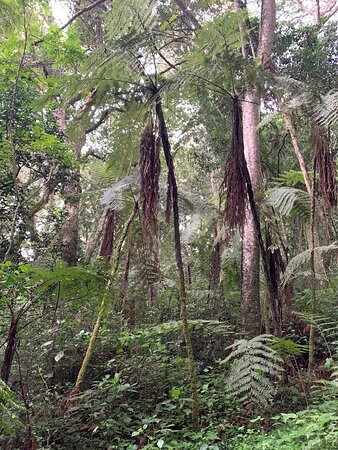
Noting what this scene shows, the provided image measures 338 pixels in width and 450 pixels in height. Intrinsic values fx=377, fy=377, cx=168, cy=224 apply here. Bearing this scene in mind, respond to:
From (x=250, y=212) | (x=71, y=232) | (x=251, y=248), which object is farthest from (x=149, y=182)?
(x=71, y=232)

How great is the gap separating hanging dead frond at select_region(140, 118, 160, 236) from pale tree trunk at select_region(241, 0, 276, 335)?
5.41 ft

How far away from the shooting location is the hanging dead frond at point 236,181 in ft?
10.4

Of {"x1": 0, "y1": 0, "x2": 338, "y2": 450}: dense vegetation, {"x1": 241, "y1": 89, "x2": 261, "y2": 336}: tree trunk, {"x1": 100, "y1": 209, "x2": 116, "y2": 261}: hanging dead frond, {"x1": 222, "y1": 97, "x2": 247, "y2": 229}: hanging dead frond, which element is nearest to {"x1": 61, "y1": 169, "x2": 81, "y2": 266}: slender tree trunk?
{"x1": 0, "y1": 0, "x2": 338, "y2": 450}: dense vegetation

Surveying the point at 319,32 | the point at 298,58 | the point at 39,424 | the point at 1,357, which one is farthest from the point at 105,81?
the point at 319,32

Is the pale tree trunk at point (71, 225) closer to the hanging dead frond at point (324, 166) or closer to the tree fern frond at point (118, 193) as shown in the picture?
the tree fern frond at point (118, 193)

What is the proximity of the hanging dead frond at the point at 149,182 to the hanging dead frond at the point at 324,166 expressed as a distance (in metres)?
1.64

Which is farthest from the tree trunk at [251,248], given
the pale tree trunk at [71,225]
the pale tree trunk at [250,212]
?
the pale tree trunk at [71,225]

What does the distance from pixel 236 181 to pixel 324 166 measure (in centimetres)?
104

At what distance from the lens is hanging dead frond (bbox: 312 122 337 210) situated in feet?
11.8

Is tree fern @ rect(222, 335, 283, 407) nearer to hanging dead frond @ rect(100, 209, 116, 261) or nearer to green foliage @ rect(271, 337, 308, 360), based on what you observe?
green foliage @ rect(271, 337, 308, 360)

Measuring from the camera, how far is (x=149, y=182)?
9.98 feet

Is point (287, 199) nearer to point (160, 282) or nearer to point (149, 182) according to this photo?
point (160, 282)

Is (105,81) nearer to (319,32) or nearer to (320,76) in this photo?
(320,76)

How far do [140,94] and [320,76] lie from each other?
6.04 m
